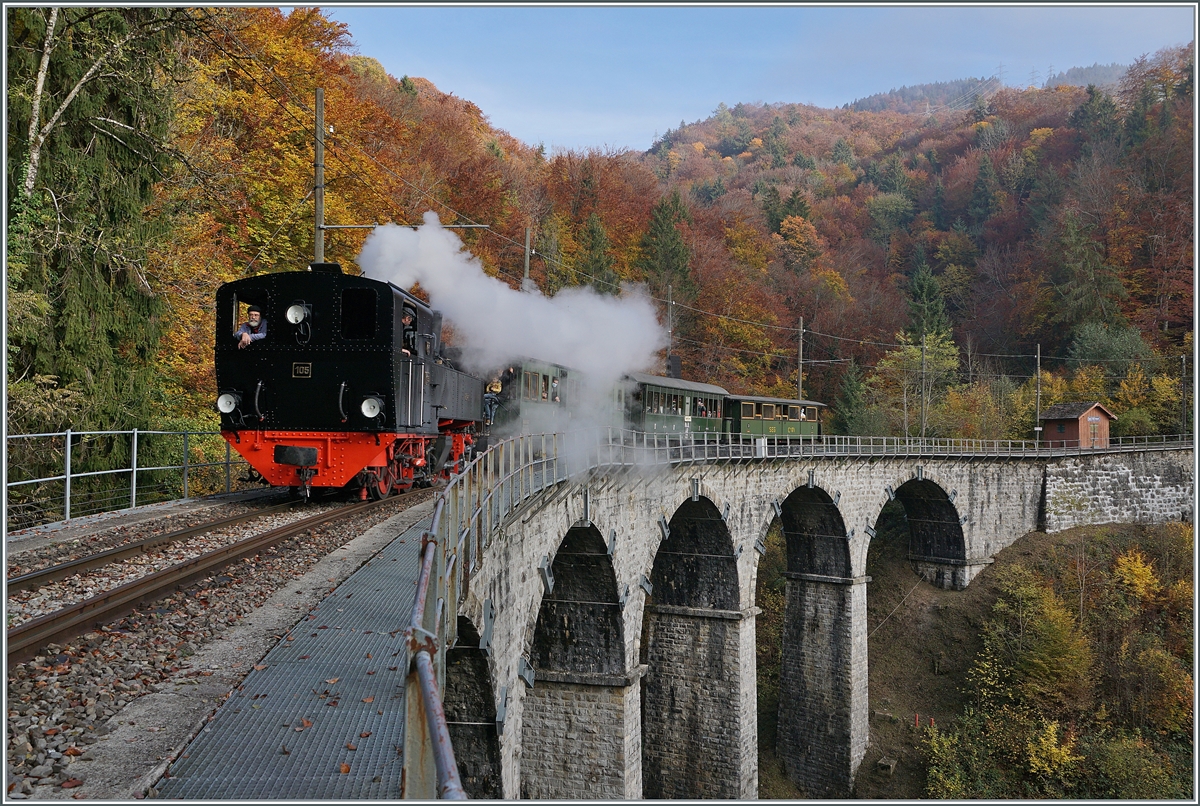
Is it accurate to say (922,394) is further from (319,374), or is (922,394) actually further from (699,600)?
(319,374)

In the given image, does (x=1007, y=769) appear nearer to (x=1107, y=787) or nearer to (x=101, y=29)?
(x=1107, y=787)

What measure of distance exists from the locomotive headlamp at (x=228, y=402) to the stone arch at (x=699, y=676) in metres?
11.4

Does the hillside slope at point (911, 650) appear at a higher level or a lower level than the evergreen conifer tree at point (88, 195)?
lower

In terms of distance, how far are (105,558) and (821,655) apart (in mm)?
22879

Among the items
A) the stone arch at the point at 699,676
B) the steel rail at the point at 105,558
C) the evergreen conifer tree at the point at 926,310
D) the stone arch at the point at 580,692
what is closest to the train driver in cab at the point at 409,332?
the steel rail at the point at 105,558

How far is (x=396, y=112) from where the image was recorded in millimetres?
36562

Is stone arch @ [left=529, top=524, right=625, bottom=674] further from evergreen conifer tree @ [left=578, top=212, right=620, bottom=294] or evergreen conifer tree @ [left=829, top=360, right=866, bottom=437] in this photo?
evergreen conifer tree @ [left=829, top=360, right=866, bottom=437]

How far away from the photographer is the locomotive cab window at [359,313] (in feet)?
41.8

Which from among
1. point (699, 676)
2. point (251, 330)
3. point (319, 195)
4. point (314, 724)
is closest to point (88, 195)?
point (319, 195)

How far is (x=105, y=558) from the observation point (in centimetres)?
814

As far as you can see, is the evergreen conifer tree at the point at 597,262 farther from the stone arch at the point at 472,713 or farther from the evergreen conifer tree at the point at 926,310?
the stone arch at the point at 472,713

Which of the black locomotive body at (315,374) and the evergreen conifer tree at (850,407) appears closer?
the black locomotive body at (315,374)

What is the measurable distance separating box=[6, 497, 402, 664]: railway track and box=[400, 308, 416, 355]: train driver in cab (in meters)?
3.59

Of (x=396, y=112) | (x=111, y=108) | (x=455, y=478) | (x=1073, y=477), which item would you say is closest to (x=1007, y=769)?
(x=1073, y=477)
